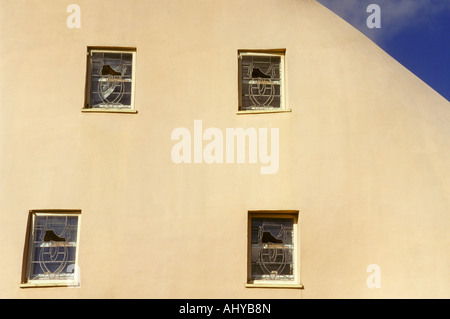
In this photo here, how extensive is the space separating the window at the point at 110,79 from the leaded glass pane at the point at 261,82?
1.83 meters

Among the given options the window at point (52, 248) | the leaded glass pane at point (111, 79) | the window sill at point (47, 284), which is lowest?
the window sill at point (47, 284)

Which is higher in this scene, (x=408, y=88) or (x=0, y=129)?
(x=408, y=88)

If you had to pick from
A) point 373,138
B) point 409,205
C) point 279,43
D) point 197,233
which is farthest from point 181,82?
point 409,205

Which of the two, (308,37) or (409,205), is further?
(308,37)

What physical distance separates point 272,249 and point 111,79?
12.5 feet

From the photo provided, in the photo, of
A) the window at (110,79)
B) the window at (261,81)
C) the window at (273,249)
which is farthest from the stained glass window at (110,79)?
the window at (273,249)

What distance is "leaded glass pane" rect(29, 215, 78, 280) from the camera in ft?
35.1

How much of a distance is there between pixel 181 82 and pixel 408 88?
3.68 meters

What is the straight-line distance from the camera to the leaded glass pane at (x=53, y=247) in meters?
10.7

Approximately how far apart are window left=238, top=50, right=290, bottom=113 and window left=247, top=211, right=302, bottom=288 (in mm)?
1771

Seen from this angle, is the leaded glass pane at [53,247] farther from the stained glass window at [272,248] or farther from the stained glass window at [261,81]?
the stained glass window at [261,81]

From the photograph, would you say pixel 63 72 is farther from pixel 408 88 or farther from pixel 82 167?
pixel 408 88

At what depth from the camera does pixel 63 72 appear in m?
11.4

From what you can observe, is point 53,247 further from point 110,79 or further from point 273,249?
point 273,249
